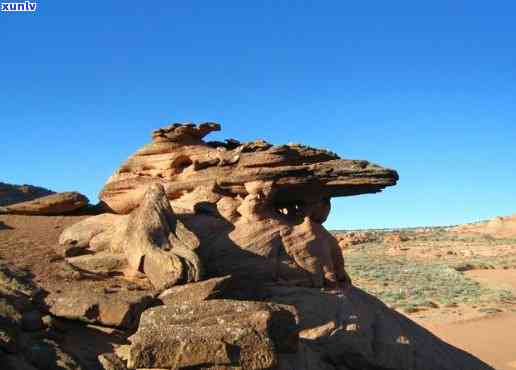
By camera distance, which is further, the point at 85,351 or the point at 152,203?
the point at 152,203

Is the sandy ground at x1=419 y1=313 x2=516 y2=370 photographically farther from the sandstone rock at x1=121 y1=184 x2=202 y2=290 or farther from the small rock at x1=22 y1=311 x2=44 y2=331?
the small rock at x1=22 y1=311 x2=44 y2=331

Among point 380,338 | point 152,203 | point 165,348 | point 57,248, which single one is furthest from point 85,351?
point 380,338

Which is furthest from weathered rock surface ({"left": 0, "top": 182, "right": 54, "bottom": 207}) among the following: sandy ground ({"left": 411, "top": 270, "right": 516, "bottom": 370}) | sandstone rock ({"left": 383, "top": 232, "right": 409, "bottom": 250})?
sandstone rock ({"left": 383, "top": 232, "right": 409, "bottom": 250})

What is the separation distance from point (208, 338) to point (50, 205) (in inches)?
302

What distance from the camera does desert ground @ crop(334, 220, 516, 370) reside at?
74.2ft

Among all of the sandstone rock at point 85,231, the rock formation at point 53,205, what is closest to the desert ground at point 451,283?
the sandstone rock at point 85,231

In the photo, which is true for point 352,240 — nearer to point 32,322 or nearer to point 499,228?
point 499,228

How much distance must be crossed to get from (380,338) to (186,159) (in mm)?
5406

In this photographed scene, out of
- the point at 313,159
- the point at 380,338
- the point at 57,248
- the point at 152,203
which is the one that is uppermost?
the point at 313,159

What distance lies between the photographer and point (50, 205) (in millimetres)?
12852

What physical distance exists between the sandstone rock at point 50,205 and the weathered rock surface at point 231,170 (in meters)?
0.74

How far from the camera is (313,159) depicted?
11422 millimetres

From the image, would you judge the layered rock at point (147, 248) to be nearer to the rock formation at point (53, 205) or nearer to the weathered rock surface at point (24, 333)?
the weathered rock surface at point (24, 333)

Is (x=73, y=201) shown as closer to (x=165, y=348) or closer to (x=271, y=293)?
(x=271, y=293)
